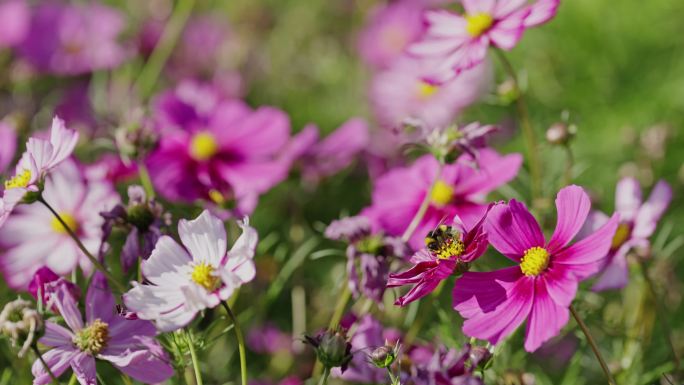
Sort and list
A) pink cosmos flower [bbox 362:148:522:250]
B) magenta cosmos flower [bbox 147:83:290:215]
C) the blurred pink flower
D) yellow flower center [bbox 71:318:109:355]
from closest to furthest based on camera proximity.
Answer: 1. yellow flower center [bbox 71:318:109:355]
2. pink cosmos flower [bbox 362:148:522:250]
3. magenta cosmos flower [bbox 147:83:290:215]
4. the blurred pink flower

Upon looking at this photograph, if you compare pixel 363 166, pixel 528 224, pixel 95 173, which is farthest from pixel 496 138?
pixel 528 224

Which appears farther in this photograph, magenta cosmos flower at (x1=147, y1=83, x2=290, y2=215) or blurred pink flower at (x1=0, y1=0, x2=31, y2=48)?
blurred pink flower at (x1=0, y1=0, x2=31, y2=48)

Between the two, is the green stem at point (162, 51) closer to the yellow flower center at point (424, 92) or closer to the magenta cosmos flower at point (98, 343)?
the yellow flower center at point (424, 92)

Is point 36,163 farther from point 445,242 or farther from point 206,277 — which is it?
point 445,242

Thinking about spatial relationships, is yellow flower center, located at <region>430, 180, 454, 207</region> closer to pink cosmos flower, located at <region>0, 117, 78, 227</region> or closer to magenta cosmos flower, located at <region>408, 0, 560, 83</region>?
magenta cosmos flower, located at <region>408, 0, 560, 83</region>

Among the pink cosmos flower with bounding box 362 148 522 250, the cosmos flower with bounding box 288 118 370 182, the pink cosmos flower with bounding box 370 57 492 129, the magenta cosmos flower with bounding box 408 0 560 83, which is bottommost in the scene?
the pink cosmos flower with bounding box 370 57 492 129

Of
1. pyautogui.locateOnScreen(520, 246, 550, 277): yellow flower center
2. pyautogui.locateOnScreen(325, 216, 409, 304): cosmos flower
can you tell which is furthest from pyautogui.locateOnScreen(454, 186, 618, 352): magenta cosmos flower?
pyautogui.locateOnScreen(325, 216, 409, 304): cosmos flower

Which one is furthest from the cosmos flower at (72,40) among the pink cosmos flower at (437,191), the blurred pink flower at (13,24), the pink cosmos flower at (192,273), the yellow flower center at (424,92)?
the pink cosmos flower at (192,273)

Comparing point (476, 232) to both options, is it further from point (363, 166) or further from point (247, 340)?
point (363, 166)

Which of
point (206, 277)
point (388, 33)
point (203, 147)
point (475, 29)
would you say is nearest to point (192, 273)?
point (206, 277)
